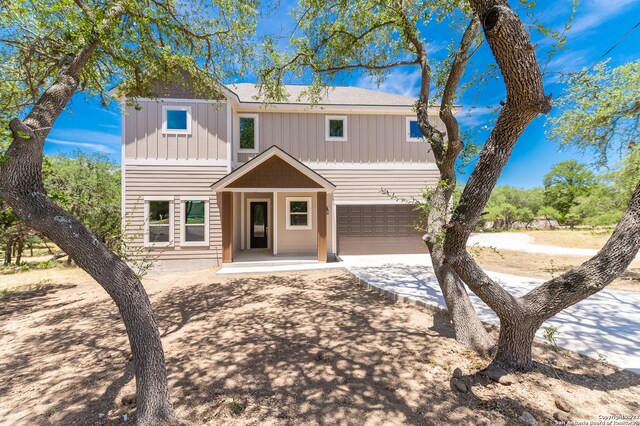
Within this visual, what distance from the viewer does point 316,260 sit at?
9.35 metres

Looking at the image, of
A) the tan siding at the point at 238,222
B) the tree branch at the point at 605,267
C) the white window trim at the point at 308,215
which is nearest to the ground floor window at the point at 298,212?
the white window trim at the point at 308,215

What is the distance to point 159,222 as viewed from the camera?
917cm

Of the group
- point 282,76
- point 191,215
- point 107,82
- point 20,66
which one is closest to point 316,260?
point 191,215

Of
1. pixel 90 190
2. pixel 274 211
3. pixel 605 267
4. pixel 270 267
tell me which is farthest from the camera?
pixel 90 190

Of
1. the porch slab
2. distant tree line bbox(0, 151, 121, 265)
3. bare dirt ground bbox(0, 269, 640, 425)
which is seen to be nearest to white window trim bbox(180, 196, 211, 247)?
the porch slab

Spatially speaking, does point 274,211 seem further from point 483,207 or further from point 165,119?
point 483,207

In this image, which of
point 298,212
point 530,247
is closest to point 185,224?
point 298,212

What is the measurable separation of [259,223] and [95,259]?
930 centimetres

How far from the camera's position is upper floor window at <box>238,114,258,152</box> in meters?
10.3

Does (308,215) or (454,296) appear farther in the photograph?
(308,215)

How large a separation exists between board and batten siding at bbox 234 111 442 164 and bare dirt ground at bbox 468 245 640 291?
190 inches

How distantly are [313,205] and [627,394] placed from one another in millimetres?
8940

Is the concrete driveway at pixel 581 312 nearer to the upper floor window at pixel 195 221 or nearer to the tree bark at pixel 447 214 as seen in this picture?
the tree bark at pixel 447 214

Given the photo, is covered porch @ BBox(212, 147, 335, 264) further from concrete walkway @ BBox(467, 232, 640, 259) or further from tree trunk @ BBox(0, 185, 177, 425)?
tree trunk @ BBox(0, 185, 177, 425)
